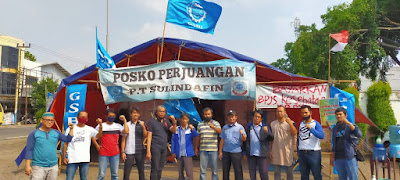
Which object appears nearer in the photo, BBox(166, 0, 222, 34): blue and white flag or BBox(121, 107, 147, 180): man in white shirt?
BBox(121, 107, 147, 180): man in white shirt

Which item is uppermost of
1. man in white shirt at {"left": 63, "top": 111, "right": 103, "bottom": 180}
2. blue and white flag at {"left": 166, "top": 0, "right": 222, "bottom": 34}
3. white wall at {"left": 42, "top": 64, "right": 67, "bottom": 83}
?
white wall at {"left": 42, "top": 64, "right": 67, "bottom": 83}

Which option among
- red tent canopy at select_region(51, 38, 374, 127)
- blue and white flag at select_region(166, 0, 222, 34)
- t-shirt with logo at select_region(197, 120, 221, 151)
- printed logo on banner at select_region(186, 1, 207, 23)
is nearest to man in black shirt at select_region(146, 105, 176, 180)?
t-shirt with logo at select_region(197, 120, 221, 151)

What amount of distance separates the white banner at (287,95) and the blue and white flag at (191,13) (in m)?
2.30

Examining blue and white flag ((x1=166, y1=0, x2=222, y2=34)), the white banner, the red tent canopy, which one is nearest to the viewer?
blue and white flag ((x1=166, y1=0, x2=222, y2=34))

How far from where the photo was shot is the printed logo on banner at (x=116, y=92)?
7.82 meters

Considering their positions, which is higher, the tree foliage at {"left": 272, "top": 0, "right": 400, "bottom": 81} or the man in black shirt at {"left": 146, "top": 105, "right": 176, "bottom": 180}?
the tree foliage at {"left": 272, "top": 0, "right": 400, "bottom": 81}

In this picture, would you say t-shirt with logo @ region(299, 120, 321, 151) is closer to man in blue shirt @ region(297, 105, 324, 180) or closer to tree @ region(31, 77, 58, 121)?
man in blue shirt @ region(297, 105, 324, 180)

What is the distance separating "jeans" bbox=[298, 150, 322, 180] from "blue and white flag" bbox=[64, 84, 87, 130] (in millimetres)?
5674

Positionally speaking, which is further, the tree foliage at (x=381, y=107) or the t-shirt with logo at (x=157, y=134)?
the tree foliage at (x=381, y=107)

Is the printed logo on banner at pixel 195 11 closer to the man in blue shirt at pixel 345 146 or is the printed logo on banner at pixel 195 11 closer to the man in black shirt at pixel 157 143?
the man in black shirt at pixel 157 143

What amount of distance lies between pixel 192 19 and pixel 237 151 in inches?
146

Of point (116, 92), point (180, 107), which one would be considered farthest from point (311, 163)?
point (116, 92)

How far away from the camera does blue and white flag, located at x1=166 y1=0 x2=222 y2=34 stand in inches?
301

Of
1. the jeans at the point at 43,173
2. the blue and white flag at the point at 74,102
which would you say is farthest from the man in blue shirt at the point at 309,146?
the blue and white flag at the point at 74,102
